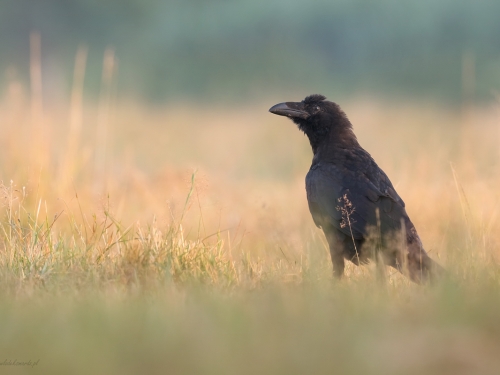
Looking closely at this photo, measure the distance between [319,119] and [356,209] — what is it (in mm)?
1100

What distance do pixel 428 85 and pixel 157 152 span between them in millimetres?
14066

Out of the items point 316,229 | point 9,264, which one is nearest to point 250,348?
point 9,264

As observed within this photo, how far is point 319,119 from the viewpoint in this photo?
6141 millimetres

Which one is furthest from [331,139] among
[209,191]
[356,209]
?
[209,191]

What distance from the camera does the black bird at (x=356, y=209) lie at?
16.4ft

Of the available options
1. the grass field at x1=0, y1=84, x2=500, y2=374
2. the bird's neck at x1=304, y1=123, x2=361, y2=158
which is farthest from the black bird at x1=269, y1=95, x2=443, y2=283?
the grass field at x1=0, y1=84, x2=500, y2=374

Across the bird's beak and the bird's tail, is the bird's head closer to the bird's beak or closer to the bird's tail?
the bird's beak

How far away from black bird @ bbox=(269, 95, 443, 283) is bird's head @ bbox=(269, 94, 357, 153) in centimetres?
1

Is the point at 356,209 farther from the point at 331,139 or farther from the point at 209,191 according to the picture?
the point at 209,191

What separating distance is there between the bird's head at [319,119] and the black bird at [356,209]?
0.4 inches

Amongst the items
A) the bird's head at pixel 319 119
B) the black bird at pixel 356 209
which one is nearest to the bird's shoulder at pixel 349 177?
the black bird at pixel 356 209

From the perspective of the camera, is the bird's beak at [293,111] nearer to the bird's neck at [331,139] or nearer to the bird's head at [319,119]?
the bird's head at [319,119]

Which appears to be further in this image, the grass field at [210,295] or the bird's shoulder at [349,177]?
the bird's shoulder at [349,177]

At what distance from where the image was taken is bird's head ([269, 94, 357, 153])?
19.9ft
